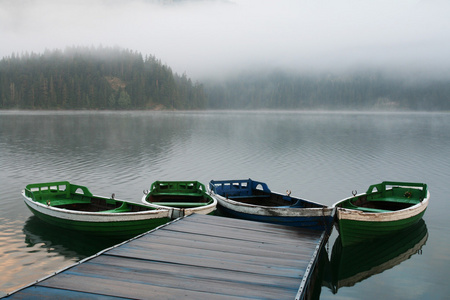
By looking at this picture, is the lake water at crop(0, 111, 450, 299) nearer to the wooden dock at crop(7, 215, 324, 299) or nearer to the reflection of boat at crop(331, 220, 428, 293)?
the reflection of boat at crop(331, 220, 428, 293)

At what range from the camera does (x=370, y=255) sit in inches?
690

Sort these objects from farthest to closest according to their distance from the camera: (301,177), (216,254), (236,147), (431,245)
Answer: (236,147), (301,177), (431,245), (216,254)

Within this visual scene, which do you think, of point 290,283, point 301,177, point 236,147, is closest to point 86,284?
point 290,283

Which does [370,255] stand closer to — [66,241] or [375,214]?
[375,214]

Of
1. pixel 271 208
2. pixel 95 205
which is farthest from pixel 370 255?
pixel 95 205

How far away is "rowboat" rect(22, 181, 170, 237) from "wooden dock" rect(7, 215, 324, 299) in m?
1.91

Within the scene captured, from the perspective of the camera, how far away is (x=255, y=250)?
538 inches

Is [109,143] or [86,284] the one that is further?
[109,143]

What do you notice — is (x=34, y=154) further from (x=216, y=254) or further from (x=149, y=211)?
(x=216, y=254)

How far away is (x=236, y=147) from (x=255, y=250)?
45072 millimetres

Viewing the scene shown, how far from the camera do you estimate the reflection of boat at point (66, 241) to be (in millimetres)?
17413

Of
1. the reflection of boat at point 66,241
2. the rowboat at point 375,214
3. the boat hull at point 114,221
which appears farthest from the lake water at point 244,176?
the rowboat at point 375,214

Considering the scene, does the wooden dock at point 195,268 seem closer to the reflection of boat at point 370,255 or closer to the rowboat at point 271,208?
the rowboat at point 271,208

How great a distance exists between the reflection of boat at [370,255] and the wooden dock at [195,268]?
1910 mm
